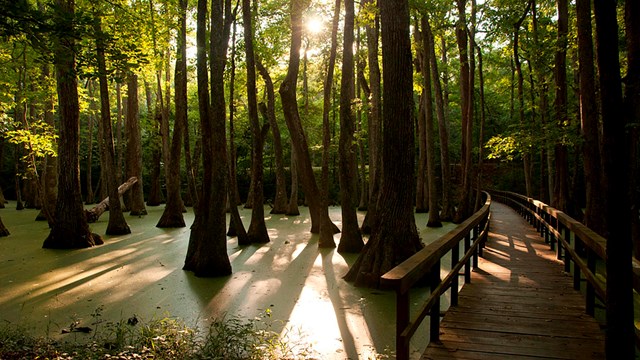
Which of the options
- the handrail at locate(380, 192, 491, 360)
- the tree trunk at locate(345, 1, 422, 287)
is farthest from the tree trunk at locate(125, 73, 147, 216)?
the handrail at locate(380, 192, 491, 360)

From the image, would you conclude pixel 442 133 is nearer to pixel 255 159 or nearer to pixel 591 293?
pixel 255 159

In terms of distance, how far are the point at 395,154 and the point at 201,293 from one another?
12.0 ft

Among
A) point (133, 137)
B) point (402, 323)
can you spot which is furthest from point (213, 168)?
point (133, 137)

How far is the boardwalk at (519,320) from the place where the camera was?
3287mm

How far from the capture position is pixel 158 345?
4.30 m

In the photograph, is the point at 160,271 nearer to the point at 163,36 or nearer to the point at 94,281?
the point at 94,281

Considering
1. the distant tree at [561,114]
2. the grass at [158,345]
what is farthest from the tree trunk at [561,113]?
the grass at [158,345]

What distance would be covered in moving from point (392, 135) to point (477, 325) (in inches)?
137

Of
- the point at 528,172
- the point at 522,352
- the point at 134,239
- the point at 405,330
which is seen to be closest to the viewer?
the point at 405,330

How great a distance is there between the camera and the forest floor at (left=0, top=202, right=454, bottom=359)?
5152 mm

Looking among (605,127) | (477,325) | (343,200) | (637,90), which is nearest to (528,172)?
A: (343,200)

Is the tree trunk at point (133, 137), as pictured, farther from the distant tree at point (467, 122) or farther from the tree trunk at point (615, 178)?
the tree trunk at point (615, 178)

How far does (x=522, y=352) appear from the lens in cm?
325

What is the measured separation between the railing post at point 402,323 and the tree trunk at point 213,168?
594cm
